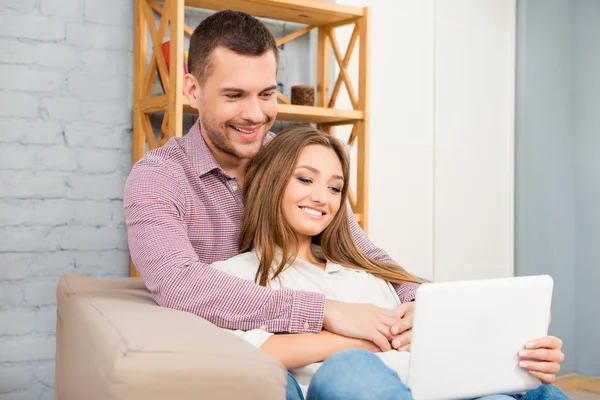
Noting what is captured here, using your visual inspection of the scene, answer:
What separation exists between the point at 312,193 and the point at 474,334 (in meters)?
0.61

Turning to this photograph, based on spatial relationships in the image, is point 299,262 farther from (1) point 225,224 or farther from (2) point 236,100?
(2) point 236,100

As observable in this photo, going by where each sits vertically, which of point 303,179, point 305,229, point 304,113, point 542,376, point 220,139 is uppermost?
point 304,113

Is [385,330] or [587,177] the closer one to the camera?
[385,330]

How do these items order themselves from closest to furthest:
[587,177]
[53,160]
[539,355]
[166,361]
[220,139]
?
[166,361] → [539,355] → [220,139] → [53,160] → [587,177]

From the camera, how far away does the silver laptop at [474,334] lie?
42.8 inches

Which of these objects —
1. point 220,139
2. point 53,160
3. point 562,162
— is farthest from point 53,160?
point 562,162

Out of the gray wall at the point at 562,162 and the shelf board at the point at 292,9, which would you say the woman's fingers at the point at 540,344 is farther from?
the gray wall at the point at 562,162

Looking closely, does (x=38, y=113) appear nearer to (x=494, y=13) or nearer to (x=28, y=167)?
(x=28, y=167)

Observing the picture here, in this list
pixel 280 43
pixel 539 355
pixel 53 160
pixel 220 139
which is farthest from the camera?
pixel 280 43

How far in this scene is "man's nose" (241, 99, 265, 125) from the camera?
1.68m

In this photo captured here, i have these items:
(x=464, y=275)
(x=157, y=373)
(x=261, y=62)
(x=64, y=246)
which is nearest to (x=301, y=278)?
(x=261, y=62)

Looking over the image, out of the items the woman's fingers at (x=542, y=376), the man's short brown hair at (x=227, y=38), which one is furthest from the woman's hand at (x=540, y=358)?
the man's short brown hair at (x=227, y=38)

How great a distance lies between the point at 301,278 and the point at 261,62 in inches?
21.3

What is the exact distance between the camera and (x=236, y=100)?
169 centimetres
